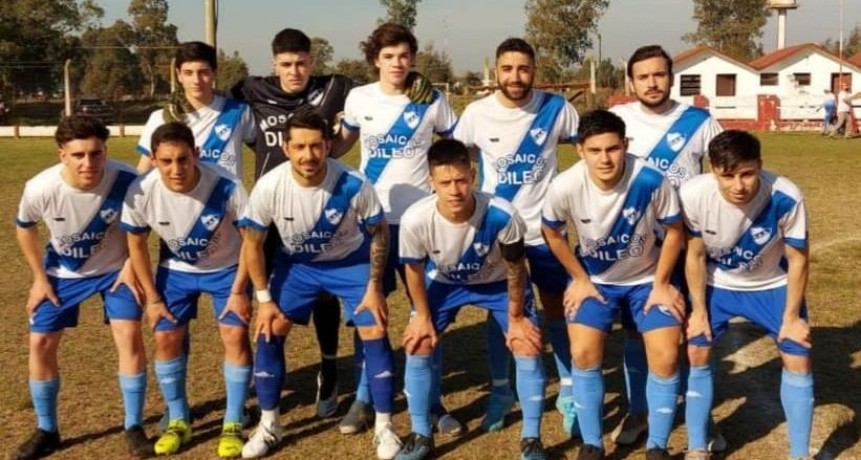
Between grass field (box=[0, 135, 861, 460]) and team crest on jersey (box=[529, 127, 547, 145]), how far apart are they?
1556 millimetres

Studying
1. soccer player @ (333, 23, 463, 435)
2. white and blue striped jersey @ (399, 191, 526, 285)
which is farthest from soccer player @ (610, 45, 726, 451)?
soccer player @ (333, 23, 463, 435)

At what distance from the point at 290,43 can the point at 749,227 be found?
258 centimetres

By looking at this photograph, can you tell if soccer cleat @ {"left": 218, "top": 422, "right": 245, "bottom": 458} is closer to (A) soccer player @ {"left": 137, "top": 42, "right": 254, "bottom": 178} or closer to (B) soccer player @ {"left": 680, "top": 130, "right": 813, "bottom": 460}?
(A) soccer player @ {"left": 137, "top": 42, "right": 254, "bottom": 178}

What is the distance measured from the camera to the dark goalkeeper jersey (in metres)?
5.00

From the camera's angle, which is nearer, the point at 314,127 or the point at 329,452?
the point at 314,127

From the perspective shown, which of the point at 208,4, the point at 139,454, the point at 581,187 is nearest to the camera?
the point at 581,187

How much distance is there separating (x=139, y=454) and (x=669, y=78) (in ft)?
10.8

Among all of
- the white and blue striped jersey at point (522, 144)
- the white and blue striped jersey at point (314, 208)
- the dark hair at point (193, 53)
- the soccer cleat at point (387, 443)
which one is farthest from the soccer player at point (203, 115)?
the soccer cleat at point (387, 443)

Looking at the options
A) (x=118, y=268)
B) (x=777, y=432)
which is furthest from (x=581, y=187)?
(x=118, y=268)

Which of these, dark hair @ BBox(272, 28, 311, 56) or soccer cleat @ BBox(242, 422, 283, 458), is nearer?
soccer cleat @ BBox(242, 422, 283, 458)

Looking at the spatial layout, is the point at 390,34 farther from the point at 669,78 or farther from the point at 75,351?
the point at 75,351

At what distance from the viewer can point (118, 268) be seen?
15.1 ft

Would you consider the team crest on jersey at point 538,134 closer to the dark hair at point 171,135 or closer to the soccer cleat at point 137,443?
the dark hair at point 171,135

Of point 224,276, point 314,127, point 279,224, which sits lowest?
point 224,276
